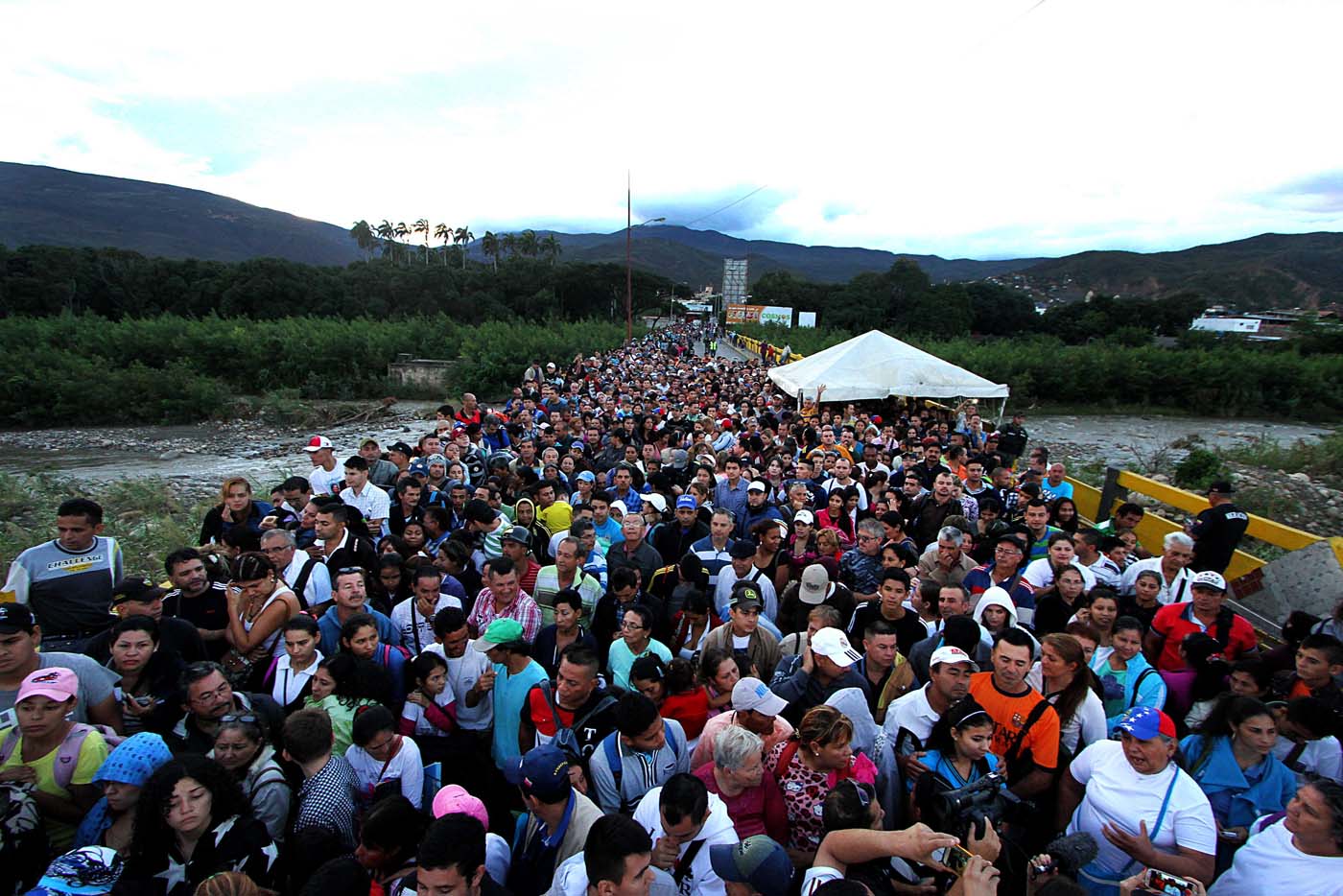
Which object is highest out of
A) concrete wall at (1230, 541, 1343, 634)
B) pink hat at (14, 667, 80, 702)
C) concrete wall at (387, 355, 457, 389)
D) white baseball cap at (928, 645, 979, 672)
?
pink hat at (14, 667, 80, 702)

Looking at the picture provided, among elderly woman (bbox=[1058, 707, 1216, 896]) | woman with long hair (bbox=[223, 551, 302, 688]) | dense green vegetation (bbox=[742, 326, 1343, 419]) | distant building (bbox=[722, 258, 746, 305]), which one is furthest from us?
distant building (bbox=[722, 258, 746, 305])

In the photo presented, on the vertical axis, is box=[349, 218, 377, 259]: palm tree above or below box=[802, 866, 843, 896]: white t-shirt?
above

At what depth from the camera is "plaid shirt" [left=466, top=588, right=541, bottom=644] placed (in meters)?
4.02

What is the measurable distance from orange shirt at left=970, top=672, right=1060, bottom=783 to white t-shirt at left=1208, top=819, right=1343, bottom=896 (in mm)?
645

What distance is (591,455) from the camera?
30.7 feet

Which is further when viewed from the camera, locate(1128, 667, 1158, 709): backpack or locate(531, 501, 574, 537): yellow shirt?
locate(531, 501, 574, 537): yellow shirt

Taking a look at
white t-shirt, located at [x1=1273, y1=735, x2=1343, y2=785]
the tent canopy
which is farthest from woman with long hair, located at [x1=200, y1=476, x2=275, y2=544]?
the tent canopy

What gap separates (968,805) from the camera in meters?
2.49

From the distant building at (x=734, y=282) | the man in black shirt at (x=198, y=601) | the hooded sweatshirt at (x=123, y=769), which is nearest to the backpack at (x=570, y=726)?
the hooded sweatshirt at (x=123, y=769)

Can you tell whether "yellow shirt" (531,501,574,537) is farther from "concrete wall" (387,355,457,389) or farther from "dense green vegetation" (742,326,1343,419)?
"dense green vegetation" (742,326,1343,419)

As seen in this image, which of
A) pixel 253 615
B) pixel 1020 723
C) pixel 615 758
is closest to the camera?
pixel 615 758

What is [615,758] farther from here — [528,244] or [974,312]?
[528,244]

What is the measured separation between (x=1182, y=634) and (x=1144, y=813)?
2015 millimetres

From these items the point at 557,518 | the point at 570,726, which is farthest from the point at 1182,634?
the point at 557,518
